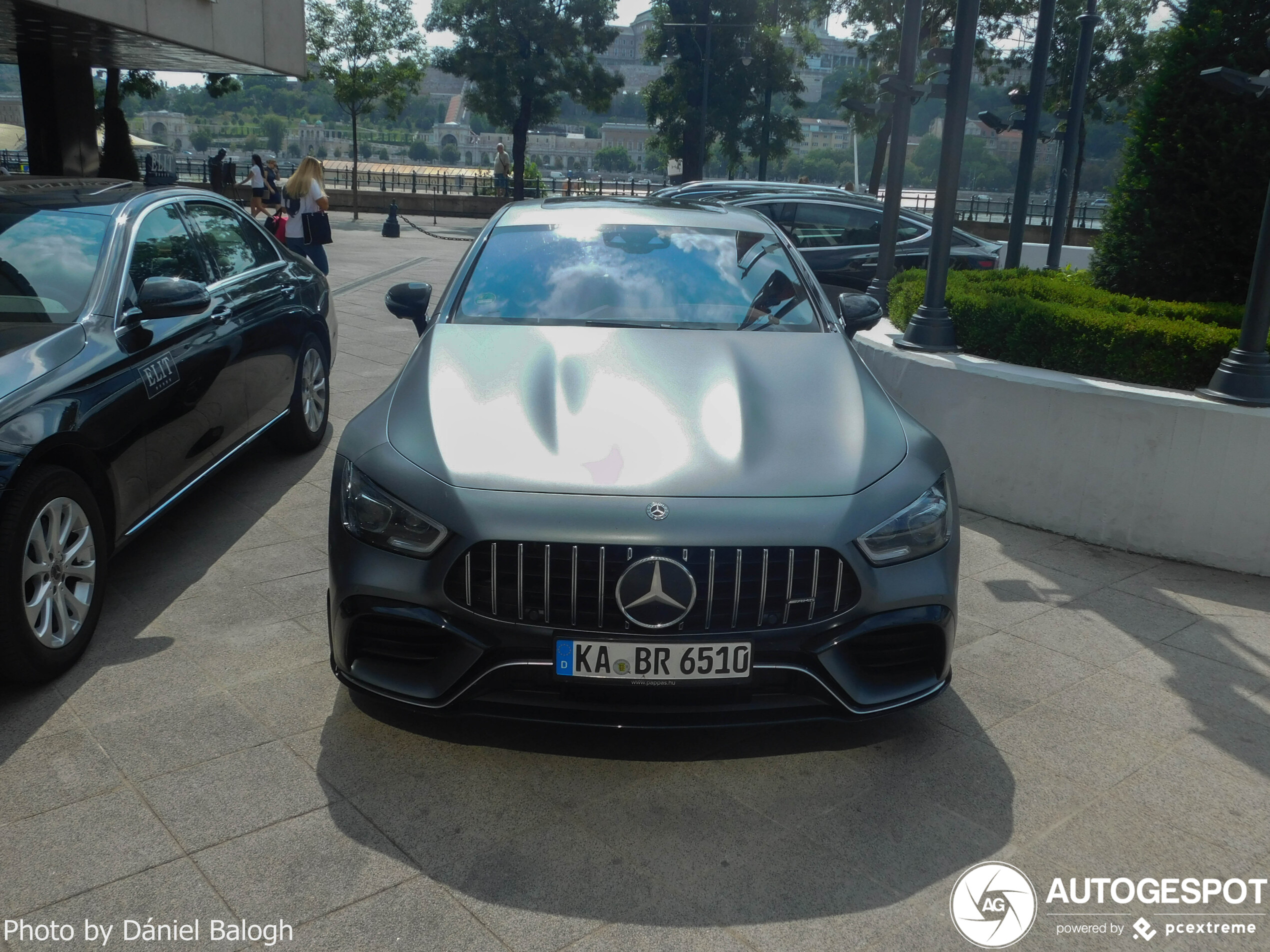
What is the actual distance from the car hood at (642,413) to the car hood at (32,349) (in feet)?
3.95

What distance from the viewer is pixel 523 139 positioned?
152ft

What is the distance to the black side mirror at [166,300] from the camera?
445 cm

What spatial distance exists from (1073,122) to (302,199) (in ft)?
31.5

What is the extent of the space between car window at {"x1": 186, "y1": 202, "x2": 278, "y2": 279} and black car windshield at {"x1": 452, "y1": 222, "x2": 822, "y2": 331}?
1.73m

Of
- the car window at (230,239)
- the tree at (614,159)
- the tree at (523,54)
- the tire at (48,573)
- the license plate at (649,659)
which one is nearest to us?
the license plate at (649,659)

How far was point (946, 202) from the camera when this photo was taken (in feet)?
23.5

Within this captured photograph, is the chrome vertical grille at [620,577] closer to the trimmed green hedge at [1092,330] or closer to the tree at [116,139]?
the trimmed green hedge at [1092,330]

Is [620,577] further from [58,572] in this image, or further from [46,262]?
[46,262]

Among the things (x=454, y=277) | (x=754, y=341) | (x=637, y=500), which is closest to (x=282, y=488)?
(x=454, y=277)

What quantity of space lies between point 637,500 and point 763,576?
0.39 metres

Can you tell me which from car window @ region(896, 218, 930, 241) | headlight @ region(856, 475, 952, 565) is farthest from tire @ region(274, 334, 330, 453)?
car window @ region(896, 218, 930, 241)

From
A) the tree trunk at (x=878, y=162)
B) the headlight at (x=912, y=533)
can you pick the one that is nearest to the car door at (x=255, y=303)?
the headlight at (x=912, y=533)

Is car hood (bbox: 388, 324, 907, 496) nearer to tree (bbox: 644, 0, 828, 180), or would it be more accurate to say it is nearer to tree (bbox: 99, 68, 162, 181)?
tree (bbox: 99, 68, 162, 181)

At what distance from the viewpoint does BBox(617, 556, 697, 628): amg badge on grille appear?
300cm
